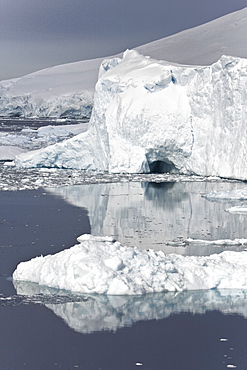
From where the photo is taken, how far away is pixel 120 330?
6234mm

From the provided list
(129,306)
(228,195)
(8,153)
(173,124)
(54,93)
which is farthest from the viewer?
(54,93)

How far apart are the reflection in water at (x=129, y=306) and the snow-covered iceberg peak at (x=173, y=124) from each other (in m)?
8.54

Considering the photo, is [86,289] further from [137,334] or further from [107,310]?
[137,334]

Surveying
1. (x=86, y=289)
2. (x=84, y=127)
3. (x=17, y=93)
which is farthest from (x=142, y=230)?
(x=17, y=93)

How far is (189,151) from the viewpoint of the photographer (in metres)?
16.3

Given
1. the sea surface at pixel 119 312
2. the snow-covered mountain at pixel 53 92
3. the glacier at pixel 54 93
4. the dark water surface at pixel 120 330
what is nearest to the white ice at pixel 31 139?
the sea surface at pixel 119 312

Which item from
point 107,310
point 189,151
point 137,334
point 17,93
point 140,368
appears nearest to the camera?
point 140,368

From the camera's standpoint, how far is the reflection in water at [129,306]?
648cm

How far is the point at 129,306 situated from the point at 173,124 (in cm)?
998

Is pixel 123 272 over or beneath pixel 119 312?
A: over

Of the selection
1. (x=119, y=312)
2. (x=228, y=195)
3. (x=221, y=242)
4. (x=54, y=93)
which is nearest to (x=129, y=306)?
(x=119, y=312)

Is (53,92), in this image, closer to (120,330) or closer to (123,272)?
(123,272)

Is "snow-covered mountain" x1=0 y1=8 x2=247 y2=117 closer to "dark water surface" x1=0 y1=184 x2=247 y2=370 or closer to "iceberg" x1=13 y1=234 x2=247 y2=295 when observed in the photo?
"iceberg" x1=13 y1=234 x2=247 y2=295

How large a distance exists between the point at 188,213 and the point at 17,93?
132ft
